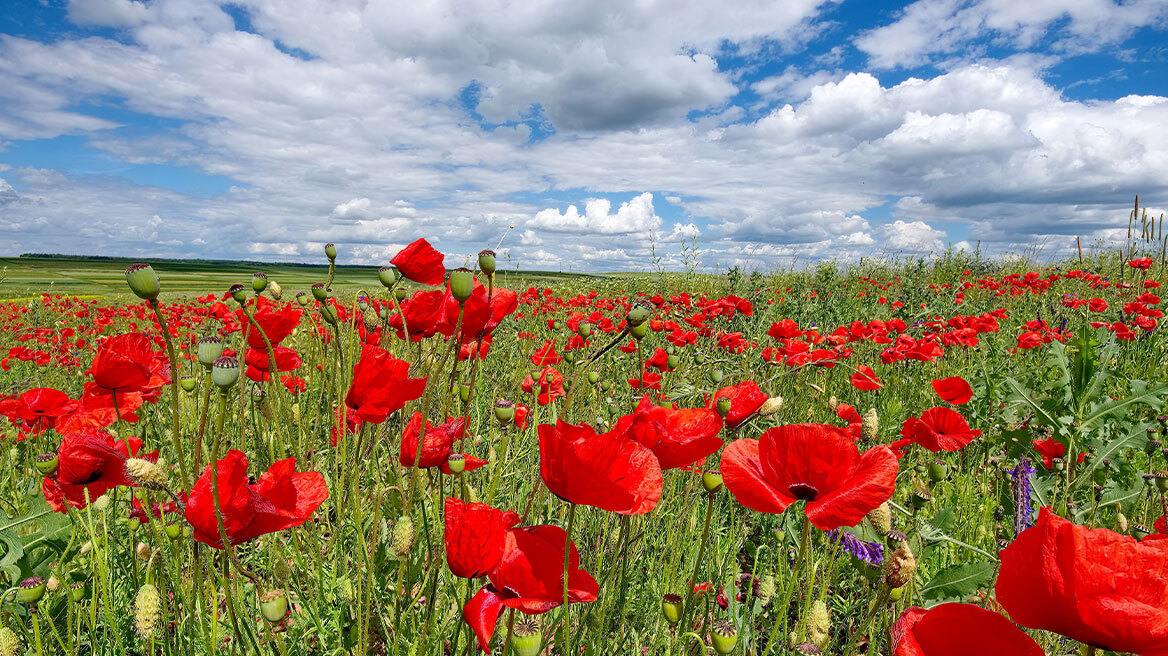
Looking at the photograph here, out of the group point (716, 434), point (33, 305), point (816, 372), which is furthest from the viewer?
point (33, 305)

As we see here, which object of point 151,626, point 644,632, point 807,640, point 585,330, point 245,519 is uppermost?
point 585,330

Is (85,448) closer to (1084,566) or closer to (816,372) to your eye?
(1084,566)

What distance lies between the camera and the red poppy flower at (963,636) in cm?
58

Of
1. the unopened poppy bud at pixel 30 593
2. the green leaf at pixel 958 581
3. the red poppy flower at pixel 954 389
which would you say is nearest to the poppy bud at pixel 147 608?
the unopened poppy bud at pixel 30 593

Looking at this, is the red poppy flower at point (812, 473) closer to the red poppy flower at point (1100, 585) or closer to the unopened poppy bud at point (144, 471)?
the red poppy flower at point (1100, 585)

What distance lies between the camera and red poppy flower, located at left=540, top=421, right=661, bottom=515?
2.80 ft

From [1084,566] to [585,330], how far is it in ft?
4.74

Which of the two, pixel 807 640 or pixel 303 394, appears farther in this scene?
pixel 303 394

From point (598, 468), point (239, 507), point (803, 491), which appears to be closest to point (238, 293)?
point (239, 507)

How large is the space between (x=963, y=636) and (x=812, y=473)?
1.16 feet

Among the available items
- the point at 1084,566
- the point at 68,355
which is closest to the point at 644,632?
the point at 1084,566

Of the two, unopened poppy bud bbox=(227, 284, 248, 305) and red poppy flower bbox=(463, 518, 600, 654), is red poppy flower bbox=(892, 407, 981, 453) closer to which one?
red poppy flower bbox=(463, 518, 600, 654)

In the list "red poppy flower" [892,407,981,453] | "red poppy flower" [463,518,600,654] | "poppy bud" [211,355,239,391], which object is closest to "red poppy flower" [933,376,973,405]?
"red poppy flower" [892,407,981,453]

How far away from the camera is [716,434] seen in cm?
108
